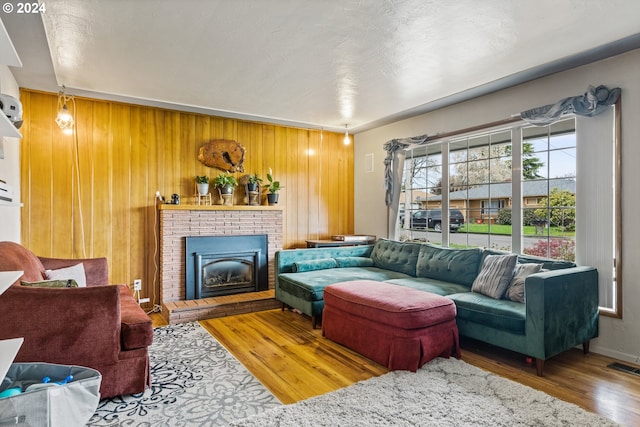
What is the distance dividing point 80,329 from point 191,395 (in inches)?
32.3

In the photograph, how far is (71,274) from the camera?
3.21 m

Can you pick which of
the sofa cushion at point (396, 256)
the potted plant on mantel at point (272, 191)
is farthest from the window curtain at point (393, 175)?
the potted plant on mantel at point (272, 191)

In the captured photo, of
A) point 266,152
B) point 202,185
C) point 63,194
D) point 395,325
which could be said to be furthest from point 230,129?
point 395,325

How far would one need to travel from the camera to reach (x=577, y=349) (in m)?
3.19

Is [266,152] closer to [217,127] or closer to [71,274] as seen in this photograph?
[217,127]

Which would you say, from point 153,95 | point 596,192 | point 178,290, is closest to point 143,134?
point 153,95

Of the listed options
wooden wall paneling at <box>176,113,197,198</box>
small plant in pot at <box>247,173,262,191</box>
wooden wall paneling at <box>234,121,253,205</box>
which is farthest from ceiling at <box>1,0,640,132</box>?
small plant in pot at <box>247,173,262,191</box>

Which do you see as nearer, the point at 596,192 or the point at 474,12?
the point at 474,12

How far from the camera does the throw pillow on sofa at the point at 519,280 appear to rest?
3.07 metres

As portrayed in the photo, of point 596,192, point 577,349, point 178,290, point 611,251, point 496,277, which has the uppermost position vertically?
point 596,192

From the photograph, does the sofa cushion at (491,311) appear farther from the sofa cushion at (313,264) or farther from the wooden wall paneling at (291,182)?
the wooden wall paneling at (291,182)

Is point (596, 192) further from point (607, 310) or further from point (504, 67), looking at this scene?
point (504, 67)

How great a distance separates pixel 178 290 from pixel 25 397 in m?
3.20

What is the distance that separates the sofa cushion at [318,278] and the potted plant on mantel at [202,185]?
1488mm
